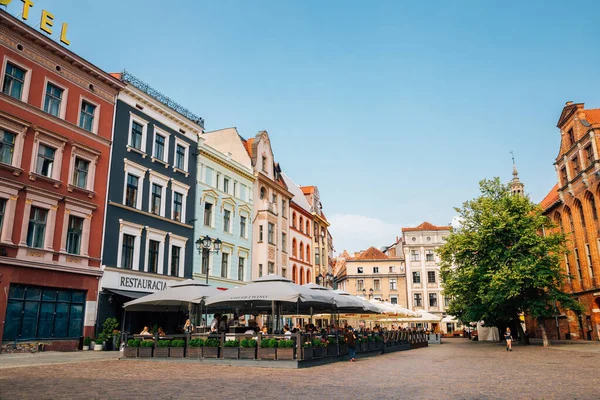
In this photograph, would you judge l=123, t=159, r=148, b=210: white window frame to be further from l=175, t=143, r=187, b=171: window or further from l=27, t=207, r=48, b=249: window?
l=27, t=207, r=48, b=249: window

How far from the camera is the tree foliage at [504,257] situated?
106ft

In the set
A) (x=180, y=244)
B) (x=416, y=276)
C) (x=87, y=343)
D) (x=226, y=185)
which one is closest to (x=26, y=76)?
(x=87, y=343)

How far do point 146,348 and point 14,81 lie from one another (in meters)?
13.8

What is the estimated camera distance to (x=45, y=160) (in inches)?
917

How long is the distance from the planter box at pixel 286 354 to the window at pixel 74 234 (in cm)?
1321

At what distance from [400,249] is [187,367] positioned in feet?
232

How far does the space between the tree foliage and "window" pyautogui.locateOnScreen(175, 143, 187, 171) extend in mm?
20222

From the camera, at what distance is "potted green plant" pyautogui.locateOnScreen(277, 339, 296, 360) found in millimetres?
16453

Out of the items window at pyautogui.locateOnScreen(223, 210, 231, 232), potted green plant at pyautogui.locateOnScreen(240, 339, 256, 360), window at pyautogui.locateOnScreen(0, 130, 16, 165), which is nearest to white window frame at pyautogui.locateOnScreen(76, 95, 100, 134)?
window at pyautogui.locateOnScreen(0, 130, 16, 165)

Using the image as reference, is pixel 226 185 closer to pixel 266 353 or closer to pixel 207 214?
pixel 207 214

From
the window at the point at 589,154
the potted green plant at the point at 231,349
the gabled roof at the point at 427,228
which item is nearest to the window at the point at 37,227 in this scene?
the potted green plant at the point at 231,349

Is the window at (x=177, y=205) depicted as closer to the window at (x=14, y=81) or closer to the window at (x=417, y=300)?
the window at (x=14, y=81)

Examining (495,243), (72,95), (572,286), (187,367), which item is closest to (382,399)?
(187,367)

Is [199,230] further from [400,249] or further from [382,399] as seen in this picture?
[400,249]
